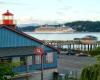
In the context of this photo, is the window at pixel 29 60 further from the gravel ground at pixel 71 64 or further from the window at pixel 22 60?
the gravel ground at pixel 71 64

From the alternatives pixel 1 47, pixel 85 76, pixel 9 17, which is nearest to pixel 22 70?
pixel 1 47

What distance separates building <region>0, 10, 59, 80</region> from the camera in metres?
34.9

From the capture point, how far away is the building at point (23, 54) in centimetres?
3487

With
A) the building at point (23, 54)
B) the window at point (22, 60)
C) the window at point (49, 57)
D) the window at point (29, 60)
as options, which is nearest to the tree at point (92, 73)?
the building at point (23, 54)

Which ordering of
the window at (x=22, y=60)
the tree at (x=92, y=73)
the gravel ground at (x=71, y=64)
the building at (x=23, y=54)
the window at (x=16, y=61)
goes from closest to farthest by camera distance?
1. the tree at (x=92, y=73)
2. the window at (x=16, y=61)
3. the building at (x=23, y=54)
4. the window at (x=22, y=60)
5. the gravel ground at (x=71, y=64)

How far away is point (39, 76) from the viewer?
37.0 m

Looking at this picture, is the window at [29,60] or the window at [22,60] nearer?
the window at [22,60]

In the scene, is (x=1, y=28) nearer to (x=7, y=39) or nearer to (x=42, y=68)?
(x=7, y=39)

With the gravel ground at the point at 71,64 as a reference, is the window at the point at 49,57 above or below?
above

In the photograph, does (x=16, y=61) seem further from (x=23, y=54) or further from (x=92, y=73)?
(x=92, y=73)

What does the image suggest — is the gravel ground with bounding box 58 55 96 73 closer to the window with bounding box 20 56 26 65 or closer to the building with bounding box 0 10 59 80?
the building with bounding box 0 10 59 80

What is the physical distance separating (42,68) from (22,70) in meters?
2.15

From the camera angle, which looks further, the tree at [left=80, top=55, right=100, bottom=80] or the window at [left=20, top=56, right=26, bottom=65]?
the window at [left=20, top=56, right=26, bottom=65]

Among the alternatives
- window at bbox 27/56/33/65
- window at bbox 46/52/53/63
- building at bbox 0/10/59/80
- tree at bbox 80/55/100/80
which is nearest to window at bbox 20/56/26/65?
building at bbox 0/10/59/80
